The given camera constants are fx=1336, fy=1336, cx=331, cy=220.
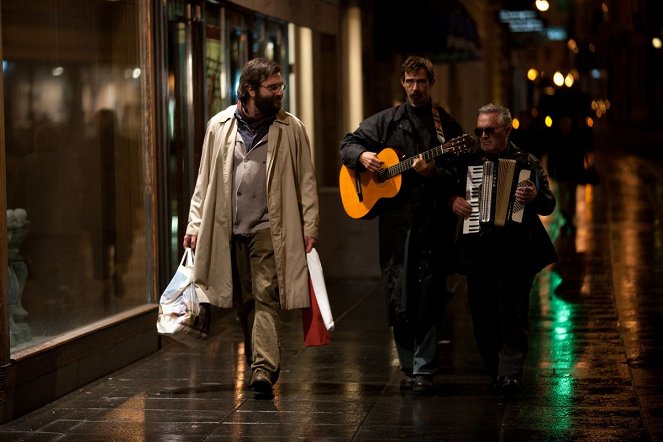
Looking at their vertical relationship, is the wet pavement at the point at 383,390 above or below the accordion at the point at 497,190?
below

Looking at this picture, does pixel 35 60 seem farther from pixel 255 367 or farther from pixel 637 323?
pixel 637 323

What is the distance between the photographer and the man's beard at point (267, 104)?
26.1 ft

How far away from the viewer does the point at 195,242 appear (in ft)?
26.5

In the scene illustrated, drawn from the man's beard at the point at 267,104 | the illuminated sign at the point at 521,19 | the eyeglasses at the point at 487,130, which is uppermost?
the illuminated sign at the point at 521,19

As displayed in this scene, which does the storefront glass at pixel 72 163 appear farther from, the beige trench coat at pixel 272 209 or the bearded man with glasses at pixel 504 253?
the bearded man with glasses at pixel 504 253

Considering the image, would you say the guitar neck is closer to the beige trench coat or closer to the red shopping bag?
the beige trench coat

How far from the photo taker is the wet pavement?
708 cm

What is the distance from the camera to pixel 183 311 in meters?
8.02

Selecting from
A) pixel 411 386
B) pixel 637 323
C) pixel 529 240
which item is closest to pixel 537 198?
pixel 529 240

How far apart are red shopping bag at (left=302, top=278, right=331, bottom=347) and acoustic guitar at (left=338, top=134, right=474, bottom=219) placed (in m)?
0.59

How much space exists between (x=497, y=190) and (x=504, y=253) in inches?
16.3

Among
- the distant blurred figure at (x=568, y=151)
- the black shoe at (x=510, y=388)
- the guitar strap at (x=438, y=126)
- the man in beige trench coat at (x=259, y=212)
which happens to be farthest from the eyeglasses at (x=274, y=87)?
the distant blurred figure at (x=568, y=151)

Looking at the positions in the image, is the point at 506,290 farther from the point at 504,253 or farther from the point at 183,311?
the point at 183,311

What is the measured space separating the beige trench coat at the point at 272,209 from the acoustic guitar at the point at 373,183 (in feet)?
0.83
